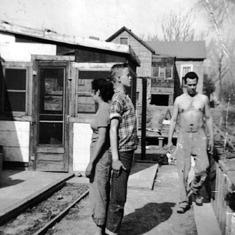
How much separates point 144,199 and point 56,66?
3.70 meters

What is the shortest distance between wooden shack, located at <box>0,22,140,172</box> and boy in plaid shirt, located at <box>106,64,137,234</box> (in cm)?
390

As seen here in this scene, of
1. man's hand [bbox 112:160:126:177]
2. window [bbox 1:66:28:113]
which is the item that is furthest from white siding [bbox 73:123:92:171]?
man's hand [bbox 112:160:126:177]

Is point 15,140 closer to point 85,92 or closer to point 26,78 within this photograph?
point 26,78

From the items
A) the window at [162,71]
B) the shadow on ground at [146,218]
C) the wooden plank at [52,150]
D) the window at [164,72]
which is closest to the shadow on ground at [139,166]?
the wooden plank at [52,150]

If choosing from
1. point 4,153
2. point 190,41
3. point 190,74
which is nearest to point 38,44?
point 4,153

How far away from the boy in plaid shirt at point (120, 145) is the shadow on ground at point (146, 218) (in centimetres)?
83

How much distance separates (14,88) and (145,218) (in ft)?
15.4

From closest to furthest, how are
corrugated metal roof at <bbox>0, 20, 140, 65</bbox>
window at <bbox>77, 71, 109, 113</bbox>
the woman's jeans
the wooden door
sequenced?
the woman's jeans, corrugated metal roof at <bbox>0, 20, 140, 65</bbox>, window at <bbox>77, 71, 109, 113</bbox>, the wooden door

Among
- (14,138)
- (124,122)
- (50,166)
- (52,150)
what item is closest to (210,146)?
(124,122)

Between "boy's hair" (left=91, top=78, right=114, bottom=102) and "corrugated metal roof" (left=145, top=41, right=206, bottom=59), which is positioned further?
"corrugated metal roof" (left=145, top=41, right=206, bottom=59)

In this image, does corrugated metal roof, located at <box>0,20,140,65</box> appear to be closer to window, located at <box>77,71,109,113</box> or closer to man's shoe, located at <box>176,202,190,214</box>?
window, located at <box>77,71,109,113</box>

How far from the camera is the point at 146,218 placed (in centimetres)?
529

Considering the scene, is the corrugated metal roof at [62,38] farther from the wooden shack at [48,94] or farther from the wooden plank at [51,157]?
the wooden plank at [51,157]

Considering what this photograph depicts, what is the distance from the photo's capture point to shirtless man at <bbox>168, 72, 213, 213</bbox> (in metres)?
5.48
